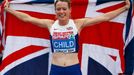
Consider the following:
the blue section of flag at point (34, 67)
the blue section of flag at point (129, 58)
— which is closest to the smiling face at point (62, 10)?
the blue section of flag at point (34, 67)

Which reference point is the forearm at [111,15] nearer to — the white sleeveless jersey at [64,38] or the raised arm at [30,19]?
the white sleeveless jersey at [64,38]

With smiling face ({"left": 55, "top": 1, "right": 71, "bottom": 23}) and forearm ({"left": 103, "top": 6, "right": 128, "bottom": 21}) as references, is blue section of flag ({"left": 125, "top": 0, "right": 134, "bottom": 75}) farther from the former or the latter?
smiling face ({"left": 55, "top": 1, "right": 71, "bottom": 23})

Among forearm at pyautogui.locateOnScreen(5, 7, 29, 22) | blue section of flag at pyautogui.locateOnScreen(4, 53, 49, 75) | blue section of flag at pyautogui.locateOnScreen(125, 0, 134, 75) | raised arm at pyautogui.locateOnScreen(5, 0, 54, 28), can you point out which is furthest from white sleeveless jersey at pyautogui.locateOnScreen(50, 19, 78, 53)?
blue section of flag at pyautogui.locateOnScreen(125, 0, 134, 75)

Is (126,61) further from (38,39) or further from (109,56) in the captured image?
(38,39)

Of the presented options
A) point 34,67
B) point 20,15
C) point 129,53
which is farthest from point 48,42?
point 129,53

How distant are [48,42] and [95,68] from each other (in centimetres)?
76

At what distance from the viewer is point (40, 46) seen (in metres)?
5.77

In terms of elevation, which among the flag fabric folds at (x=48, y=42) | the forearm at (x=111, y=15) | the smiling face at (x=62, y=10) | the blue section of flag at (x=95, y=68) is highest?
→ the smiling face at (x=62, y=10)

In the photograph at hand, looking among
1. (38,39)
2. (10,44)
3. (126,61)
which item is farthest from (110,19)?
(10,44)

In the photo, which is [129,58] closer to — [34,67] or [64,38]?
[64,38]

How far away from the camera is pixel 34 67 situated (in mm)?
5785

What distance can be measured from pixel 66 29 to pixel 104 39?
0.75 meters

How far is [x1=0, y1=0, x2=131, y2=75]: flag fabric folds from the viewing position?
567 centimetres

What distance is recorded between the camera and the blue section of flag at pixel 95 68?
577cm
